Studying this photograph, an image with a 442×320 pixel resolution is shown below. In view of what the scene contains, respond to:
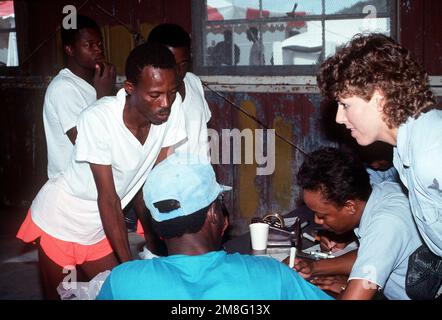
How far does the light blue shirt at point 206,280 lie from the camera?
1.70 m

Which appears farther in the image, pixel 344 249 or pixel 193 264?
pixel 344 249

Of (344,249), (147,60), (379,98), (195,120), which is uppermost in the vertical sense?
(147,60)

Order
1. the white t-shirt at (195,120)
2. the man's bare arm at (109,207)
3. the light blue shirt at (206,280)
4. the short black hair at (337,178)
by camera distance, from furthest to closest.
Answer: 1. the white t-shirt at (195,120)
2. the man's bare arm at (109,207)
3. the short black hair at (337,178)
4. the light blue shirt at (206,280)

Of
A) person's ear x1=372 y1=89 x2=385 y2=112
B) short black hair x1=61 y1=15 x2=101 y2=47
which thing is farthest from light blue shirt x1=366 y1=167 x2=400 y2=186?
short black hair x1=61 y1=15 x2=101 y2=47

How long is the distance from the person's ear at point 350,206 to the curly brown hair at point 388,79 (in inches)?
16.3

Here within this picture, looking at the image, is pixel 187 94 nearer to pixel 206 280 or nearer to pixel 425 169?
pixel 425 169

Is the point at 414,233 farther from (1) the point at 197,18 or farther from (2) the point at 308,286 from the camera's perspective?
(1) the point at 197,18

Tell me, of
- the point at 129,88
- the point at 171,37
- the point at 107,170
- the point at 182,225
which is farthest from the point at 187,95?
the point at 182,225

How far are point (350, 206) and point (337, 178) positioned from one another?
0.14 meters

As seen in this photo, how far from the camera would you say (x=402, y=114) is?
7.40 feet

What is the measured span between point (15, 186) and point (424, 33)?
4718 mm

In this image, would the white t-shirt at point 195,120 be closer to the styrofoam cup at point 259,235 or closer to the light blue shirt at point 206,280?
the styrofoam cup at point 259,235

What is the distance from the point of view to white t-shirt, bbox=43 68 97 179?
329 centimetres

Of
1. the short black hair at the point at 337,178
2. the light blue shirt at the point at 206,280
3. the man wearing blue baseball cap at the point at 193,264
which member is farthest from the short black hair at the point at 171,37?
the light blue shirt at the point at 206,280
